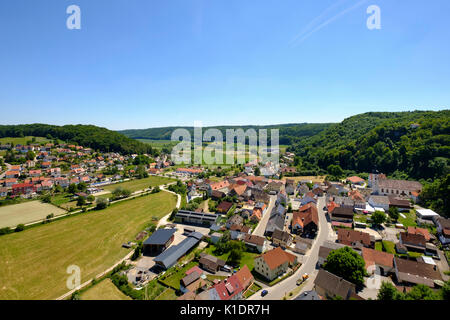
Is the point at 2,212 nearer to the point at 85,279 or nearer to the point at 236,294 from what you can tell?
the point at 85,279

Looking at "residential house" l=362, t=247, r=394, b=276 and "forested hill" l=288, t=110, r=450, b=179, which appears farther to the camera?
"forested hill" l=288, t=110, r=450, b=179

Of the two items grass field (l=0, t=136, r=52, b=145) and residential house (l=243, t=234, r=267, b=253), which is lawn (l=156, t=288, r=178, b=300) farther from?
grass field (l=0, t=136, r=52, b=145)

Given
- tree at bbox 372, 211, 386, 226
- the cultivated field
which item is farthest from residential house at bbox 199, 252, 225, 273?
the cultivated field

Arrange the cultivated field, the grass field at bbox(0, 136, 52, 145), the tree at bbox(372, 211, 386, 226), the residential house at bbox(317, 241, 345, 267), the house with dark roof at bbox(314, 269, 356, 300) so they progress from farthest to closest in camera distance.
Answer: the grass field at bbox(0, 136, 52, 145), the cultivated field, the tree at bbox(372, 211, 386, 226), the residential house at bbox(317, 241, 345, 267), the house with dark roof at bbox(314, 269, 356, 300)

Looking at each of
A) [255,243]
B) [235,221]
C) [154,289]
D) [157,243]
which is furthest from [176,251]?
[235,221]

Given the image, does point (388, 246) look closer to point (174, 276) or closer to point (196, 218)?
point (174, 276)

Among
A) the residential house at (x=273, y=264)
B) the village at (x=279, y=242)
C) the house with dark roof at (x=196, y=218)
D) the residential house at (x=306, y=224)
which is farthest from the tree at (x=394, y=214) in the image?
the house with dark roof at (x=196, y=218)

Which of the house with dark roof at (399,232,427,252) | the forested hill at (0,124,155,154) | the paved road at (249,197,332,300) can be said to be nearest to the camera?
the paved road at (249,197,332,300)

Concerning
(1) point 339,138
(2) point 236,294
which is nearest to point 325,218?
(2) point 236,294
